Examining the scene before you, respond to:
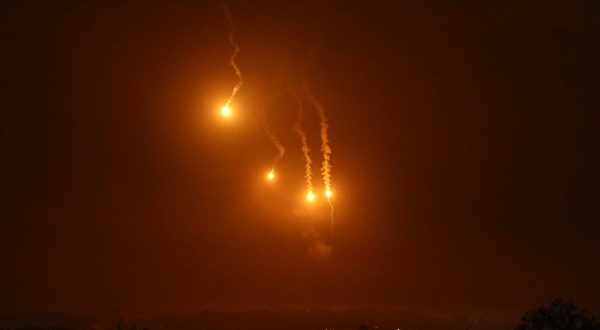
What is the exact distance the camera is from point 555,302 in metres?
34.5

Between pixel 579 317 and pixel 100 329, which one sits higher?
pixel 100 329

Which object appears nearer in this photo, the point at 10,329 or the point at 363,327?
the point at 363,327

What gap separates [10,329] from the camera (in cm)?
17512

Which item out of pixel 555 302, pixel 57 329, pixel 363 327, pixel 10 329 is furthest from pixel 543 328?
pixel 10 329

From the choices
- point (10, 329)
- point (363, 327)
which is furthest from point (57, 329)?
point (363, 327)

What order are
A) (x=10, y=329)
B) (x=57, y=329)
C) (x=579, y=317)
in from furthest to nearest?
(x=10, y=329) < (x=57, y=329) < (x=579, y=317)

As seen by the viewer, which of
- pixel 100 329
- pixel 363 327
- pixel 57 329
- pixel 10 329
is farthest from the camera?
pixel 100 329

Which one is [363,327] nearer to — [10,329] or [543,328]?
[543,328]

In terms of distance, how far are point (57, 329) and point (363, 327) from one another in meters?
78.3

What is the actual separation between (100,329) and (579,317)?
176651mm

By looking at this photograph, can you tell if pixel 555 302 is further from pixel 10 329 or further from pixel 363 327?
pixel 10 329

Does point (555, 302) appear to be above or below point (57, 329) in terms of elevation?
below

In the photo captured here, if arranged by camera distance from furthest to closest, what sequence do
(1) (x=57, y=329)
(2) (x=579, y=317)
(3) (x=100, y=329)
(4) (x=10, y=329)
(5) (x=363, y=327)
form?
1. (3) (x=100, y=329)
2. (4) (x=10, y=329)
3. (1) (x=57, y=329)
4. (5) (x=363, y=327)
5. (2) (x=579, y=317)

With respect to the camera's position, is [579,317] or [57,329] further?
[57,329]
